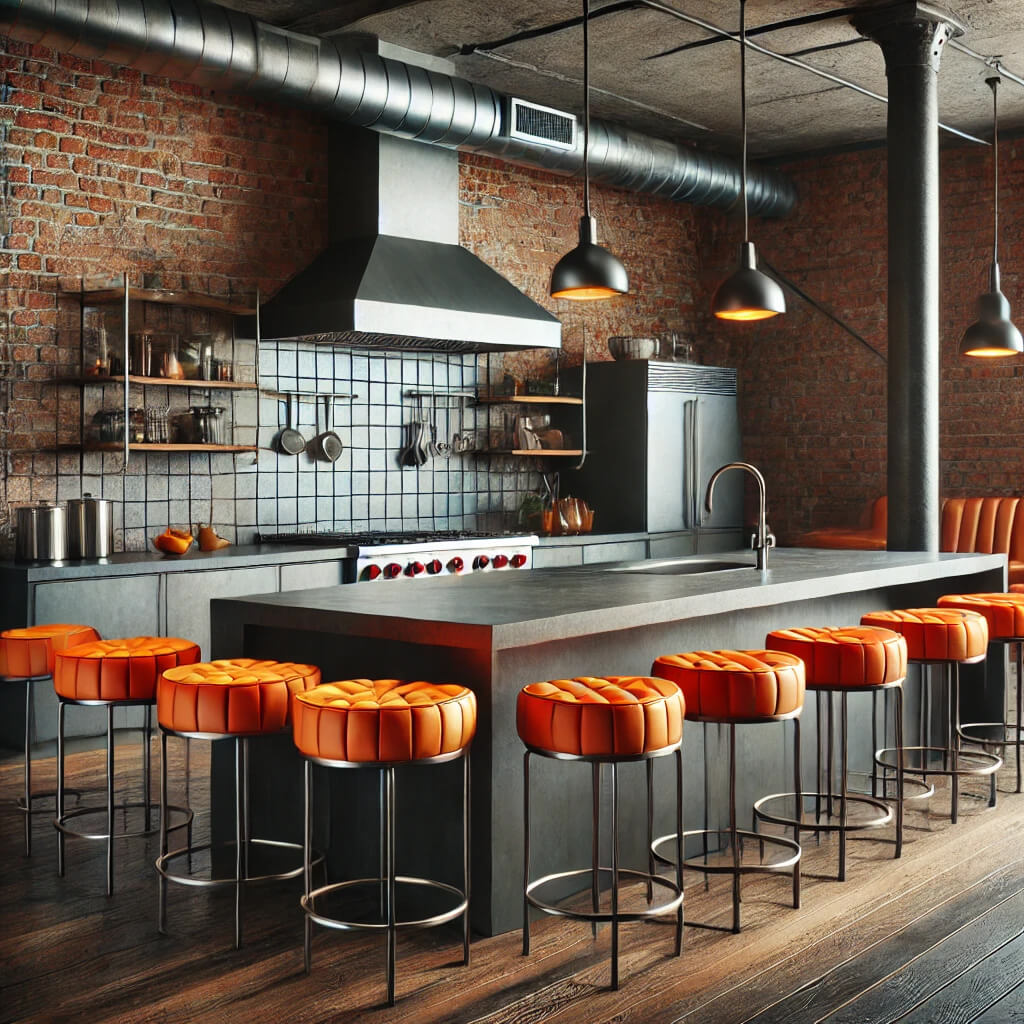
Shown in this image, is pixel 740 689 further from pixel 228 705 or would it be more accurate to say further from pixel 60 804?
pixel 60 804

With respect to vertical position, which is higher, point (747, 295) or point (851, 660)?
point (747, 295)

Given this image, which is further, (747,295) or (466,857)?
(747,295)

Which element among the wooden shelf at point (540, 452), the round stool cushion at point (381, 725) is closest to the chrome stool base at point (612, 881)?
the round stool cushion at point (381, 725)

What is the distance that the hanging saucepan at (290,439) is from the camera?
22.3ft

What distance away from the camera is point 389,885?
115 inches

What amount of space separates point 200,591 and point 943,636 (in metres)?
3.30

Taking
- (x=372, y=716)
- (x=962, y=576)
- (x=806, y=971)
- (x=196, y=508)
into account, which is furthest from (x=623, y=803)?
(x=196, y=508)

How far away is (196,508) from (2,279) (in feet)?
4.94

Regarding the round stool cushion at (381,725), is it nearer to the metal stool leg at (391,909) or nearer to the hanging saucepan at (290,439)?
the metal stool leg at (391,909)

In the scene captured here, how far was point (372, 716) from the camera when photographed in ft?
9.04

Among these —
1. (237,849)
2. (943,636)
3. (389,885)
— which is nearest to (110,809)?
(237,849)

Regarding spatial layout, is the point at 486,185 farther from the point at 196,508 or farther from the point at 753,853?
the point at 753,853

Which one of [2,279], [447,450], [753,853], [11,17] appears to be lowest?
[753,853]

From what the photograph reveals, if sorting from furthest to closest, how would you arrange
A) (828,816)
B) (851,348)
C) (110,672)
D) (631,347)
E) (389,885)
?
(851,348) → (631,347) → (828,816) → (110,672) → (389,885)
